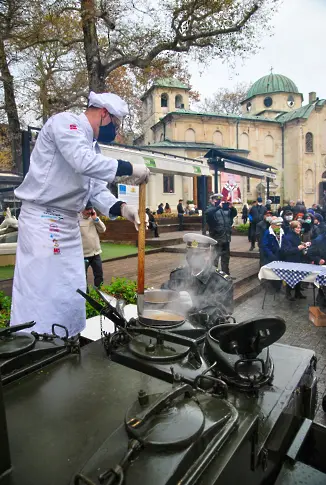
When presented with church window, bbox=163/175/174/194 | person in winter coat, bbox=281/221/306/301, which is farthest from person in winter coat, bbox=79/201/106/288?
church window, bbox=163/175/174/194

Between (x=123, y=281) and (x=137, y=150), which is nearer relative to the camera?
(x=123, y=281)

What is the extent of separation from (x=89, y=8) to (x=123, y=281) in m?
10.2

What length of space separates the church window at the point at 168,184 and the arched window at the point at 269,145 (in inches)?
576

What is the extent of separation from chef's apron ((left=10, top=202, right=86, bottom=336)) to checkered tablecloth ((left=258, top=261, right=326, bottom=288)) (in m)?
4.94

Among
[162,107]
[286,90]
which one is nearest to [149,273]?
[162,107]

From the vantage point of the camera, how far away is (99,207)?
103 inches

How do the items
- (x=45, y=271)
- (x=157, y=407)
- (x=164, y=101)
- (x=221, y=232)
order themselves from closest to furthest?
(x=157, y=407), (x=45, y=271), (x=221, y=232), (x=164, y=101)

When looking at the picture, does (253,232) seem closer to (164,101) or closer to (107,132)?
(107,132)

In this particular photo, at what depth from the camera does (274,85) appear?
44031 millimetres

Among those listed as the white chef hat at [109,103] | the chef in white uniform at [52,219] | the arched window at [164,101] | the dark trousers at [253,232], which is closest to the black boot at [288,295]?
the dark trousers at [253,232]

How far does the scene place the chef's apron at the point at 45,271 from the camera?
220cm

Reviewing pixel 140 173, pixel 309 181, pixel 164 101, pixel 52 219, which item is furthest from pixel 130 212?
pixel 309 181

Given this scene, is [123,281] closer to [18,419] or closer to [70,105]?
[18,419]

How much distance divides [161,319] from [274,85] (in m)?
48.9
